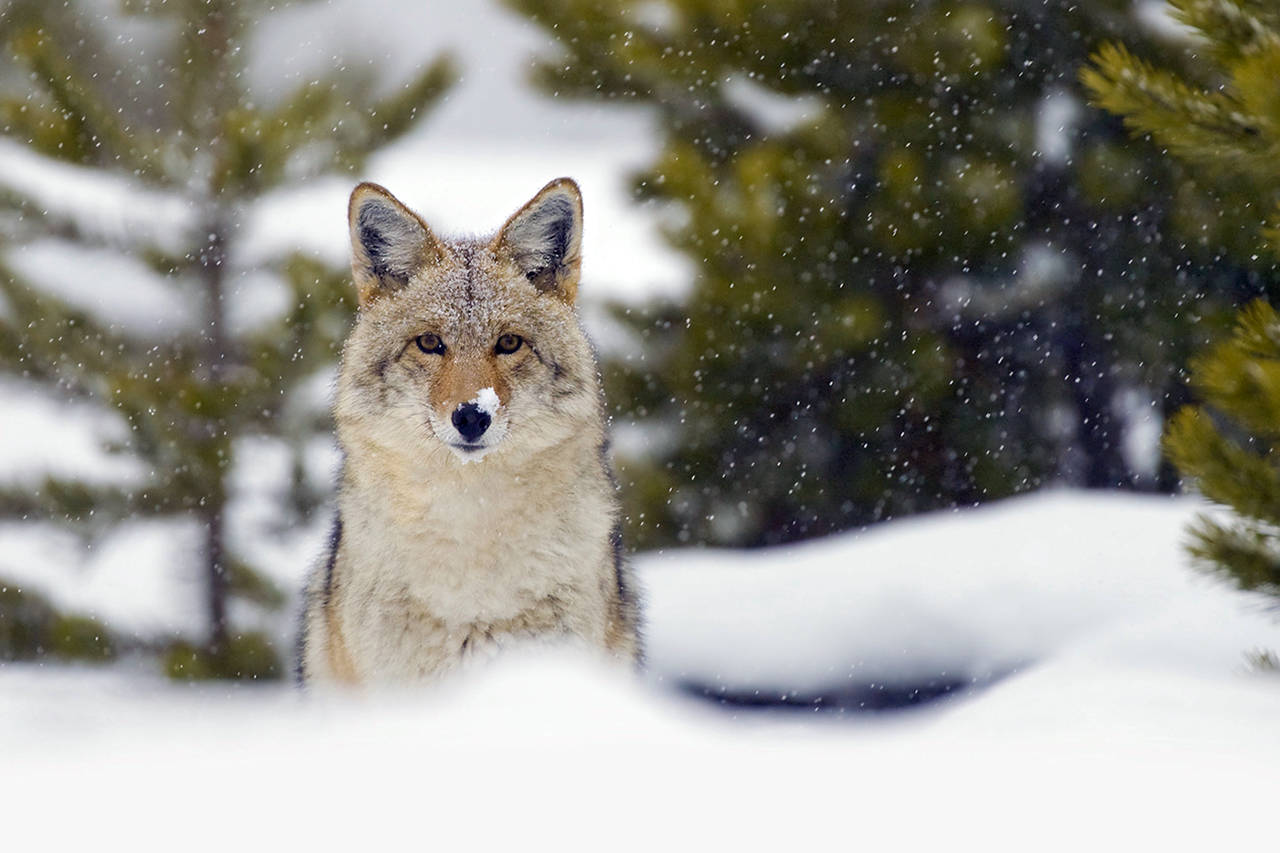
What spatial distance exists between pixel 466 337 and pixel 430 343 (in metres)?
0.12

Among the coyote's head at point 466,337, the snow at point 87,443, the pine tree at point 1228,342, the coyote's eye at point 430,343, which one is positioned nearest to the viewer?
the pine tree at point 1228,342

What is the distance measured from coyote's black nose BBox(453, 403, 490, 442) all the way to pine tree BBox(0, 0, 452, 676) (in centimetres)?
509

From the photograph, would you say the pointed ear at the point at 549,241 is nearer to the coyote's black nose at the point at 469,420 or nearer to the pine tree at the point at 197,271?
the coyote's black nose at the point at 469,420

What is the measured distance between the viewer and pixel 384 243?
14.4 ft

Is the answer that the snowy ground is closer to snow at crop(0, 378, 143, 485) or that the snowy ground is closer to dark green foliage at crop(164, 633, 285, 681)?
dark green foliage at crop(164, 633, 285, 681)

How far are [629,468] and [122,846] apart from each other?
721 centimetres

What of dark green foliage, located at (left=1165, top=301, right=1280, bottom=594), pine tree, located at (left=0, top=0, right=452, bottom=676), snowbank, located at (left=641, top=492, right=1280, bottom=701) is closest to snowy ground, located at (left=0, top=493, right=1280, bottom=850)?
dark green foliage, located at (left=1165, top=301, right=1280, bottom=594)

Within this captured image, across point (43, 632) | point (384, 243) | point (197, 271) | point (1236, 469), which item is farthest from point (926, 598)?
point (43, 632)

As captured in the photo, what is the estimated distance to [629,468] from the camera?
9055 millimetres

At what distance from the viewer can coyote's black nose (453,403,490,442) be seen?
3871 mm

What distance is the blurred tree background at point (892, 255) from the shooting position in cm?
827

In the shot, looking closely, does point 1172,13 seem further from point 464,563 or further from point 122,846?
point 122,846

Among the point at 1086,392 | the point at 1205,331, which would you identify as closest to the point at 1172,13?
the point at 1205,331

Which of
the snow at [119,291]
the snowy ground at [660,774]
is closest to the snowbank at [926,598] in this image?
the snowy ground at [660,774]
